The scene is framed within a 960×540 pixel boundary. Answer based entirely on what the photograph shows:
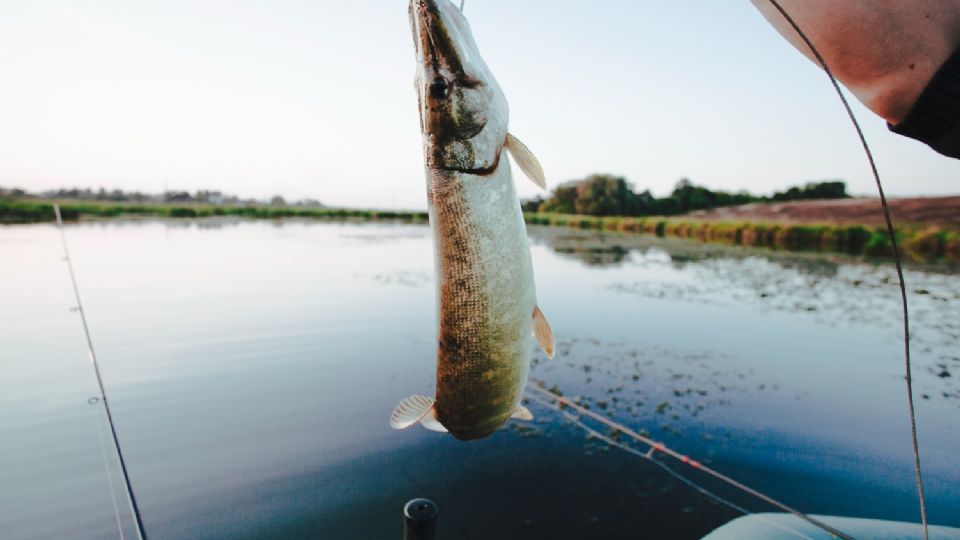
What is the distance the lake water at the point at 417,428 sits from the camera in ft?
18.4

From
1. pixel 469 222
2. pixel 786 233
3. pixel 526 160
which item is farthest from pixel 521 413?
pixel 786 233

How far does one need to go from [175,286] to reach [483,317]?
1936 cm

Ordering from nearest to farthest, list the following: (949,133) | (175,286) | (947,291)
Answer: (949,133), (175,286), (947,291)

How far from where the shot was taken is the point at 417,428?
768 centimetres

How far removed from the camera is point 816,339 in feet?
43.0

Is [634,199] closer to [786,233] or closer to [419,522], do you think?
[786,233]

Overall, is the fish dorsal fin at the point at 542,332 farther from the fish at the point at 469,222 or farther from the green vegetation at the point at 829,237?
the green vegetation at the point at 829,237

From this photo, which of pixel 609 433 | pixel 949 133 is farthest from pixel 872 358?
pixel 949 133

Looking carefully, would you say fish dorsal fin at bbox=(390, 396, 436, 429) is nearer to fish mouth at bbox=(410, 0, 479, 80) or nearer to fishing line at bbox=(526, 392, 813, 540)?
fish mouth at bbox=(410, 0, 479, 80)

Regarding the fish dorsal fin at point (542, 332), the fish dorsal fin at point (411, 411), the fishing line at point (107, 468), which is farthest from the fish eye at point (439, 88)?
the fishing line at point (107, 468)

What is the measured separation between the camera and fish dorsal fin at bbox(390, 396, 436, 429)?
2073mm

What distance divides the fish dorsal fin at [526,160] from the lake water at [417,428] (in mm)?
4510

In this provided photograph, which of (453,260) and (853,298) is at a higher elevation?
(453,260)

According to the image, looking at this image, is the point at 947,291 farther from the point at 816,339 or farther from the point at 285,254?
the point at 285,254
